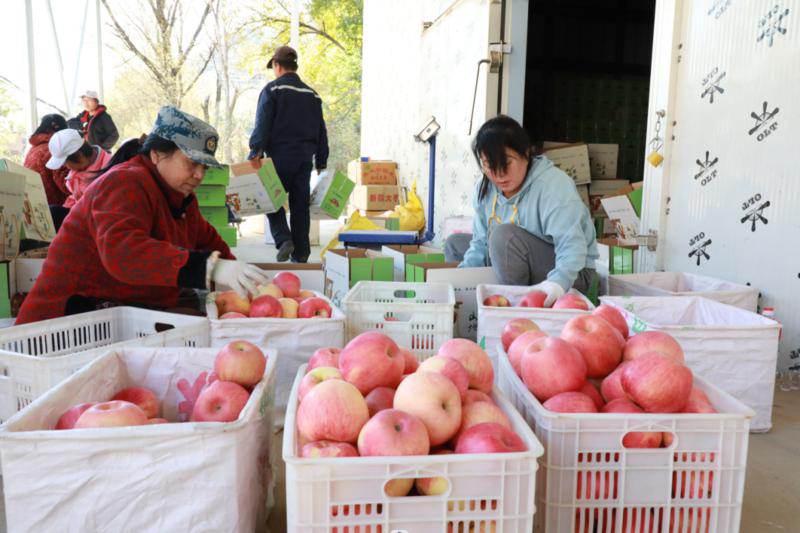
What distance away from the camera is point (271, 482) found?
5.87 feet

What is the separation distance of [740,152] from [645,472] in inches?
107

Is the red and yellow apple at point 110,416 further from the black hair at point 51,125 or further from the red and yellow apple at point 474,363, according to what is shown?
the black hair at point 51,125

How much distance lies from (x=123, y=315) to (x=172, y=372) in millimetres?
690

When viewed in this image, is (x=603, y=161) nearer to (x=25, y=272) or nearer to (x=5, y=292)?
(x=25, y=272)

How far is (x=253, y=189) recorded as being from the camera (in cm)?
584

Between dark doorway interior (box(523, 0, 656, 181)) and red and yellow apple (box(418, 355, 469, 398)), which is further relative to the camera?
dark doorway interior (box(523, 0, 656, 181))

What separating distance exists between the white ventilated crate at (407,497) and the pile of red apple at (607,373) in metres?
0.35

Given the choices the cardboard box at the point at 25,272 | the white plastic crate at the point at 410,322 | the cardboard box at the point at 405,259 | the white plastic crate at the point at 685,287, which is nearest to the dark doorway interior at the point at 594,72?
the cardboard box at the point at 405,259

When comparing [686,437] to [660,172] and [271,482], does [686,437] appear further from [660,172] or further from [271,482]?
[660,172]

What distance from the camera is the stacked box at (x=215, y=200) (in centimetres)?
734

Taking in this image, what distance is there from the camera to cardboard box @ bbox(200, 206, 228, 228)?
7.40 metres

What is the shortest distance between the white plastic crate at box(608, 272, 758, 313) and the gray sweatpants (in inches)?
8.7

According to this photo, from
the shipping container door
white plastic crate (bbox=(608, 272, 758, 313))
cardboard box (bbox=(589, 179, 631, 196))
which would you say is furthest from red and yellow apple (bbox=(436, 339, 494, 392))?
cardboard box (bbox=(589, 179, 631, 196))

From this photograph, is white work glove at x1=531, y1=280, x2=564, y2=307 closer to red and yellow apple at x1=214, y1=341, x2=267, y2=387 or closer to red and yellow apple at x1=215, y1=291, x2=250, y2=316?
red and yellow apple at x1=215, y1=291, x2=250, y2=316
